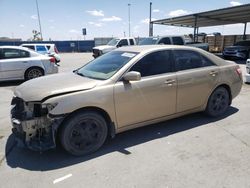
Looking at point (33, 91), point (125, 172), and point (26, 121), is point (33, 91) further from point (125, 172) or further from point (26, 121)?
point (125, 172)

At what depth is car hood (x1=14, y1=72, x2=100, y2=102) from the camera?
331 cm

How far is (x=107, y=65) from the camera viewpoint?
420cm

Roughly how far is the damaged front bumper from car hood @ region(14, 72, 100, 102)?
4.7 inches

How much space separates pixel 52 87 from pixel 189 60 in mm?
2659

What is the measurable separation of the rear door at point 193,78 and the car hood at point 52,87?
1.67 m

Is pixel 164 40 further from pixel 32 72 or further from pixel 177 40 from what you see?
pixel 32 72

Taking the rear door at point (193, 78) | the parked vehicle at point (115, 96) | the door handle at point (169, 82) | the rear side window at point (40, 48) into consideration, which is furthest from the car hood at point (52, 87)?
the rear side window at point (40, 48)

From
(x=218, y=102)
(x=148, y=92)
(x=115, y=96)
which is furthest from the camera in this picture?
(x=218, y=102)

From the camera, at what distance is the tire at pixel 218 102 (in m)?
4.93

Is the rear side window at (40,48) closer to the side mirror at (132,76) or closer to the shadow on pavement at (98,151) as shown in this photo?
the shadow on pavement at (98,151)

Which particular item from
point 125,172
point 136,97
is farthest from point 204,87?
point 125,172

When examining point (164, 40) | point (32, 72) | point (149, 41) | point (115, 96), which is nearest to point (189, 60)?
point (115, 96)

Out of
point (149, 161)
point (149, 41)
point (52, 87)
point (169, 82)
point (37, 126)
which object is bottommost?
point (149, 161)

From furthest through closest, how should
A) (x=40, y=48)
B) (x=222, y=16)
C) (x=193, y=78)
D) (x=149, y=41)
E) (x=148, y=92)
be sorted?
(x=222, y=16), (x=40, y=48), (x=149, y=41), (x=193, y=78), (x=148, y=92)
